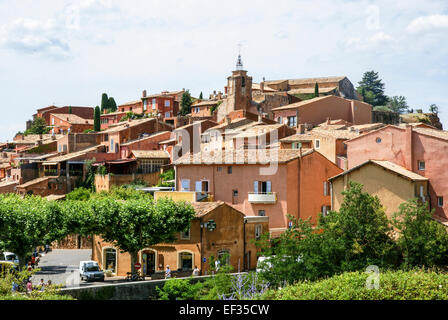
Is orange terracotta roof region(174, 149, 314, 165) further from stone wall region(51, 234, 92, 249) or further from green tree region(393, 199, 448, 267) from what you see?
green tree region(393, 199, 448, 267)

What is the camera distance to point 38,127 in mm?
101188

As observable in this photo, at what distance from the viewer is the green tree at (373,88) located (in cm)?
10982

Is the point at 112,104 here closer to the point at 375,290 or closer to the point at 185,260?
the point at 185,260

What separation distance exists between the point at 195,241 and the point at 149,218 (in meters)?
3.34

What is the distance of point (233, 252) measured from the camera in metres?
36.5

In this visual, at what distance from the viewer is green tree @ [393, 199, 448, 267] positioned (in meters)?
29.4

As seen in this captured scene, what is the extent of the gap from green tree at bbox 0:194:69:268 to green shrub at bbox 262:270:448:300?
60.7 ft

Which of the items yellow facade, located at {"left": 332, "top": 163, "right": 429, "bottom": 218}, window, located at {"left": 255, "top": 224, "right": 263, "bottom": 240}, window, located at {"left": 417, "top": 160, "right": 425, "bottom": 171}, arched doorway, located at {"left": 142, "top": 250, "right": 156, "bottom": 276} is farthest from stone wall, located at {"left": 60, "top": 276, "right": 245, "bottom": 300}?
window, located at {"left": 417, "top": 160, "right": 425, "bottom": 171}

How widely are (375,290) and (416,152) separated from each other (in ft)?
69.9

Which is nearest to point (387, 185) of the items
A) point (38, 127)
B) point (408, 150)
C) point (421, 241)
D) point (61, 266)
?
point (408, 150)

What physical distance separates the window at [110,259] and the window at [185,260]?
16.8 feet

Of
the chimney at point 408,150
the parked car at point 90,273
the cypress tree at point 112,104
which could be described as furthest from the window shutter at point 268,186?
the cypress tree at point 112,104

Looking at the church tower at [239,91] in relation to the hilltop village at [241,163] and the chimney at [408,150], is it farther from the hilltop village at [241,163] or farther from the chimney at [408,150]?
the chimney at [408,150]
